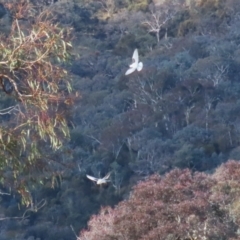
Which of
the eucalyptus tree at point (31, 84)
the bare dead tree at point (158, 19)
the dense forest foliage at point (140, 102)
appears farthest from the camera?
the bare dead tree at point (158, 19)

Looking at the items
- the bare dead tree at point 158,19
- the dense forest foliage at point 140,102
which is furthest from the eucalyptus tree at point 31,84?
the bare dead tree at point 158,19

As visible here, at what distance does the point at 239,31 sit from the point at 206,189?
23.4 m

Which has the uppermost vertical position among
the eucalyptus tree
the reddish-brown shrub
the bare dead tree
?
the eucalyptus tree

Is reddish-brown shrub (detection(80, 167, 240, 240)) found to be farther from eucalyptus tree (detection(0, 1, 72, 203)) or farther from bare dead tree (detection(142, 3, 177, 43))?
bare dead tree (detection(142, 3, 177, 43))

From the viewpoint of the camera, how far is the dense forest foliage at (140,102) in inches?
893

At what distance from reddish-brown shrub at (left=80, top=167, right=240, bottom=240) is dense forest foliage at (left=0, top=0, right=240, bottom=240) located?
1.95 feet

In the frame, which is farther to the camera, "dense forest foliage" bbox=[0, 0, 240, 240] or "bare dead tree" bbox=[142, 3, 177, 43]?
"bare dead tree" bbox=[142, 3, 177, 43]

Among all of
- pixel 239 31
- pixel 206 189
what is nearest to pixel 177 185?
pixel 206 189

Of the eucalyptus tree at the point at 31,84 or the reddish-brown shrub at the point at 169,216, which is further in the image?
the reddish-brown shrub at the point at 169,216

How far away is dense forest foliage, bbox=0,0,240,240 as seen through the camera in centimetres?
2269

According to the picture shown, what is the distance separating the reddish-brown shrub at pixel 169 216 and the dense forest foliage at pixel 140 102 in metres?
0.60

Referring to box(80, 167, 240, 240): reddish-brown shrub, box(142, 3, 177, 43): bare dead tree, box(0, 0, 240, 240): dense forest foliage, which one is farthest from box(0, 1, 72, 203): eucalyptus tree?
box(142, 3, 177, 43): bare dead tree

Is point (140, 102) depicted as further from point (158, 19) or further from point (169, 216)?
point (169, 216)

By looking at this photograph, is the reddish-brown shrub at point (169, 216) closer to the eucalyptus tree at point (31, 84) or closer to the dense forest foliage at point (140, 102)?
the dense forest foliage at point (140, 102)
